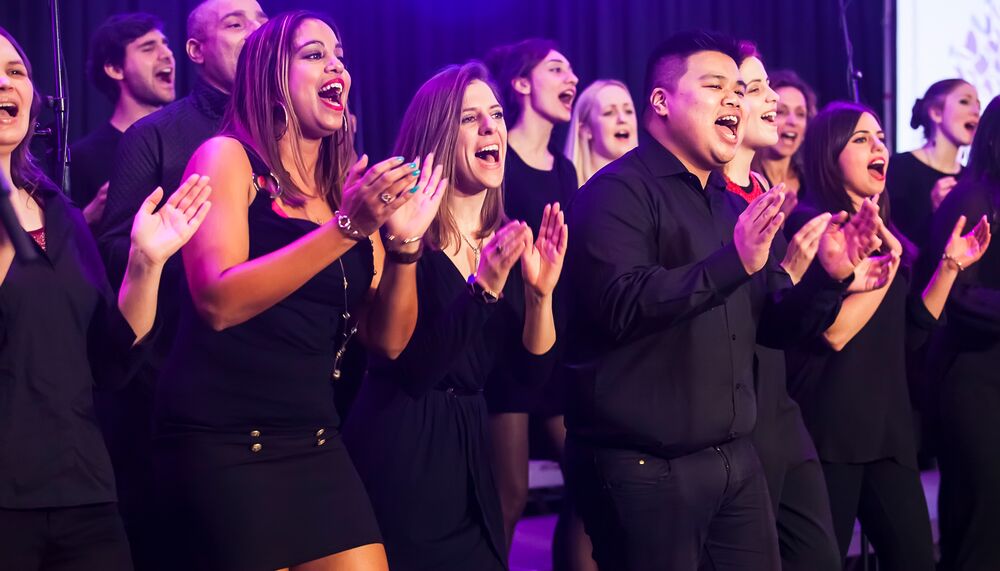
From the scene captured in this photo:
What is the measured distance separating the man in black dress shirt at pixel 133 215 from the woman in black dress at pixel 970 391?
244 cm

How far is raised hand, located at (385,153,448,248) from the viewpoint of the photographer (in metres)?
2.66

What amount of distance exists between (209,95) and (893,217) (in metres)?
3.34

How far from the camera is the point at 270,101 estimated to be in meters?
2.69

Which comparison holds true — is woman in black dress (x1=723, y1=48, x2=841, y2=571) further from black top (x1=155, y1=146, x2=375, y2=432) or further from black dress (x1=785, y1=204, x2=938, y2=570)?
black top (x1=155, y1=146, x2=375, y2=432)

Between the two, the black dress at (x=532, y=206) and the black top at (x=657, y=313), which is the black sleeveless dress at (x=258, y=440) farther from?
the black dress at (x=532, y=206)

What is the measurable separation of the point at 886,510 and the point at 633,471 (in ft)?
4.10

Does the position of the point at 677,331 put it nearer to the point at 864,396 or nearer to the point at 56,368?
the point at 864,396

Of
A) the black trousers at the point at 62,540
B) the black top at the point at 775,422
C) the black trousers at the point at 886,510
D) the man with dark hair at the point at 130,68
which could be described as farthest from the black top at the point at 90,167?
the black trousers at the point at 886,510

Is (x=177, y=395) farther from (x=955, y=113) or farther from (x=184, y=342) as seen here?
(x=955, y=113)

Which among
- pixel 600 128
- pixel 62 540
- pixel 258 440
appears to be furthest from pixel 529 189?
pixel 62 540

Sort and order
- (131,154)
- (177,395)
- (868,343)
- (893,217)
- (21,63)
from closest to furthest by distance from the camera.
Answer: (177,395)
(21,63)
(131,154)
(868,343)
(893,217)

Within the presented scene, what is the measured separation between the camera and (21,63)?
266cm

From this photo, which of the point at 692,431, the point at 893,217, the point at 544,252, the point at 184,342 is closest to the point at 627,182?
the point at 544,252

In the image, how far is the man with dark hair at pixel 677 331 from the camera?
272 cm
